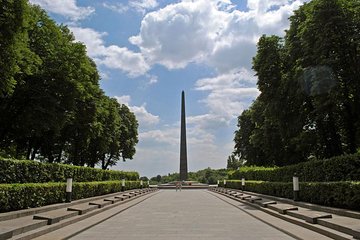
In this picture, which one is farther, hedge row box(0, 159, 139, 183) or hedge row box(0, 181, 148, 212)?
hedge row box(0, 159, 139, 183)

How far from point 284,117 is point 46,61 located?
1662 centimetres

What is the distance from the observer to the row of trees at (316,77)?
861 inches

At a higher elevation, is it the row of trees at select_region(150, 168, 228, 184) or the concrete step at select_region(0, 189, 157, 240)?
the row of trees at select_region(150, 168, 228, 184)

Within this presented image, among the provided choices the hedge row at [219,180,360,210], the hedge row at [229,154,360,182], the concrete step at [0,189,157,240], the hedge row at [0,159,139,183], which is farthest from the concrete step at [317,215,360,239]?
the hedge row at [0,159,139,183]

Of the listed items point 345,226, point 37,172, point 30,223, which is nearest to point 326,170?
point 345,226

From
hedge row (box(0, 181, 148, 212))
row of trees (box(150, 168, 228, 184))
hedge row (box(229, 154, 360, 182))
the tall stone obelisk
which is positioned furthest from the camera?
Result: row of trees (box(150, 168, 228, 184))

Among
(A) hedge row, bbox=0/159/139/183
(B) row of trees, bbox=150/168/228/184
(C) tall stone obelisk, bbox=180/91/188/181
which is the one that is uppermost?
(C) tall stone obelisk, bbox=180/91/188/181

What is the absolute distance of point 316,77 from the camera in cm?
2123

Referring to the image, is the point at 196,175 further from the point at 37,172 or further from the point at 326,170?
the point at 37,172

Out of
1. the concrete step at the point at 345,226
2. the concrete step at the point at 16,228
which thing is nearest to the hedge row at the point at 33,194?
the concrete step at the point at 16,228

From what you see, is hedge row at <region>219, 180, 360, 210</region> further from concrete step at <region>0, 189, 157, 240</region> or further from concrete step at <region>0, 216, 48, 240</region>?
concrete step at <region>0, 216, 48, 240</region>

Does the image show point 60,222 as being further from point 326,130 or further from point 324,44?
point 326,130

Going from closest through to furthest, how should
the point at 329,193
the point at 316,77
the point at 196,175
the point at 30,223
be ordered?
the point at 30,223
the point at 329,193
the point at 316,77
the point at 196,175

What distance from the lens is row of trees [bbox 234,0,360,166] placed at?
71.8ft
